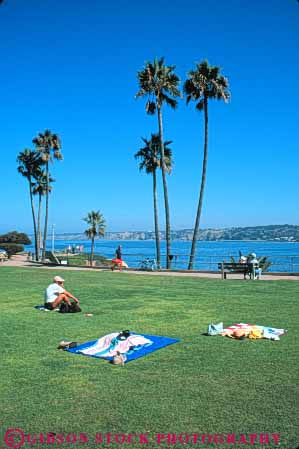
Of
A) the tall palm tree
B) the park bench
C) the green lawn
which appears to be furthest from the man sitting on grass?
the tall palm tree

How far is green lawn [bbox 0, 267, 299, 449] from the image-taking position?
439cm

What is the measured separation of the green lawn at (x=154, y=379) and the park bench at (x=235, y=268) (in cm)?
874

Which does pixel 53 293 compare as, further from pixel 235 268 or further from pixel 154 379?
pixel 235 268

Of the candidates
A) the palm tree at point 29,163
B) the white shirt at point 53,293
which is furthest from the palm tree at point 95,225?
the white shirt at point 53,293

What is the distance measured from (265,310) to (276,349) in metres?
4.07

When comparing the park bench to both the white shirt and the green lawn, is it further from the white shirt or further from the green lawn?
the white shirt

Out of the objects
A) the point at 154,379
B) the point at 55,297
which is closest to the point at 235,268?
the point at 55,297

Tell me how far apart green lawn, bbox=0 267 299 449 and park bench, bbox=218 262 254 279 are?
874 centimetres

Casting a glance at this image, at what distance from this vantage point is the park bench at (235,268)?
20109 mm

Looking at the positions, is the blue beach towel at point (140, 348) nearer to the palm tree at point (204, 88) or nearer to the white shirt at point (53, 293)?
the white shirt at point (53, 293)

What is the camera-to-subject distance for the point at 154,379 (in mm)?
5762

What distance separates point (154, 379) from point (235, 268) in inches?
Answer: 628

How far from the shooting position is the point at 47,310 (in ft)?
36.7

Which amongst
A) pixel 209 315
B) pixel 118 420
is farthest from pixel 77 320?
pixel 118 420
